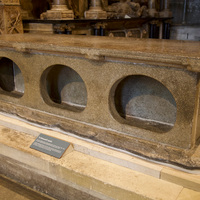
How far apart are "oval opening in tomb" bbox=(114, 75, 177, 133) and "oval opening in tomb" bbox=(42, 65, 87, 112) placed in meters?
0.46

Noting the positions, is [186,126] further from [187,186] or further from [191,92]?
[187,186]

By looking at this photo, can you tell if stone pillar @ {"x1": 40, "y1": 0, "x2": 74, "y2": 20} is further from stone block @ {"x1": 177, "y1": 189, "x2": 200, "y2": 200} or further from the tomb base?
stone block @ {"x1": 177, "y1": 189, "x2": 200, "y2": 200}

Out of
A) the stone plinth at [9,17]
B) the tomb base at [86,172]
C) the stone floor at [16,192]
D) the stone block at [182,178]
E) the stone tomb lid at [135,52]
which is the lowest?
the stone floor at [16,192]

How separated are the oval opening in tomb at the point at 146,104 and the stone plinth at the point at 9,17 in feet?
9.16

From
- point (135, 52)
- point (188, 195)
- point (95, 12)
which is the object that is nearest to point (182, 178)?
point (188, 195)

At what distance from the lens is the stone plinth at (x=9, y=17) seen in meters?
4.58

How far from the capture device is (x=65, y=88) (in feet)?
10.4

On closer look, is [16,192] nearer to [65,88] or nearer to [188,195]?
[65,88]

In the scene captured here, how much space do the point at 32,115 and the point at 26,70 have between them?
48 cm

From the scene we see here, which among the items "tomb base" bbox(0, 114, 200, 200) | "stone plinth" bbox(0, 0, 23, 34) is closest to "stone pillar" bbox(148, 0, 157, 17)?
"stone plinth" bbox(0, 0, 23, 34)

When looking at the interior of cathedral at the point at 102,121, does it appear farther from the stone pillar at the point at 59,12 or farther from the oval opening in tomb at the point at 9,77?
the stone pillar at the point at 59,12

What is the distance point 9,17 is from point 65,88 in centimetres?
229

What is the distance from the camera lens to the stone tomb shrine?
2.04 metres

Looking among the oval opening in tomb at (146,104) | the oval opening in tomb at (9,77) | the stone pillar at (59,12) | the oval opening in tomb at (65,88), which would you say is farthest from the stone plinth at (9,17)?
the oval opening in tomb at (146,104)
